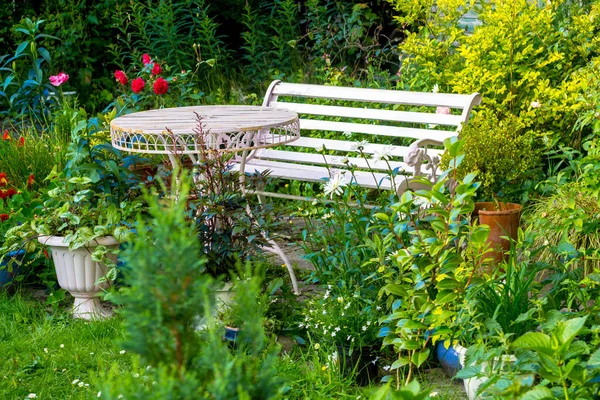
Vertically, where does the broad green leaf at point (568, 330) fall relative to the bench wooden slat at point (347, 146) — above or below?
above

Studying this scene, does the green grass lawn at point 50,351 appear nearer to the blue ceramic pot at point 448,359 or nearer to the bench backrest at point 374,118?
the blue ceramic pot at point 448,359

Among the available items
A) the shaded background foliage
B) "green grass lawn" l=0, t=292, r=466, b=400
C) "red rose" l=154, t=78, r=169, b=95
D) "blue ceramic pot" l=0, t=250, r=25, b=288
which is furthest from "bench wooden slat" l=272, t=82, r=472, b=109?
the shaded background foliage

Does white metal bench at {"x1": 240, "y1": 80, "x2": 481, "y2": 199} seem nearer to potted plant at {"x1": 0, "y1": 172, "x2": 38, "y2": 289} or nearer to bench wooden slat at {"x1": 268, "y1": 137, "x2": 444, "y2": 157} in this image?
bench wooden slat at {"x1": 268, "y1": 137, "x2": 444, "y2": 157}

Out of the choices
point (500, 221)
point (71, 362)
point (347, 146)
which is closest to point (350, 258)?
point (500, 221)

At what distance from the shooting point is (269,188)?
558 cm

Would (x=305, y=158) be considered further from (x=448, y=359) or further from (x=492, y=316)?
(x=492, y=316)

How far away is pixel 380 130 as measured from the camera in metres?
4.90

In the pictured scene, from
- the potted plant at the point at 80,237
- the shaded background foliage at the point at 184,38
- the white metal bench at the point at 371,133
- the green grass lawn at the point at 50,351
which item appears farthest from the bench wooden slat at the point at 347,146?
the shaded background foliage at the point at 184,38

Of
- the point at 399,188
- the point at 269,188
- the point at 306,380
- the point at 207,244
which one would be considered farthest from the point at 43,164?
the point at 306,380

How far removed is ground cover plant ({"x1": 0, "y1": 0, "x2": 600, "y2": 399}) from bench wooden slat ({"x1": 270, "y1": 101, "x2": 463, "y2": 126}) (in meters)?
0.17

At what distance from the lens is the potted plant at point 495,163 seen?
4234 millimetres

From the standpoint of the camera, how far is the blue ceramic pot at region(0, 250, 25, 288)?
425 centimetres

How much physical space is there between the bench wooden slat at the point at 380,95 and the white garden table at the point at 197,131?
72 cm

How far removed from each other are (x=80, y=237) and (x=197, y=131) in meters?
0.77
